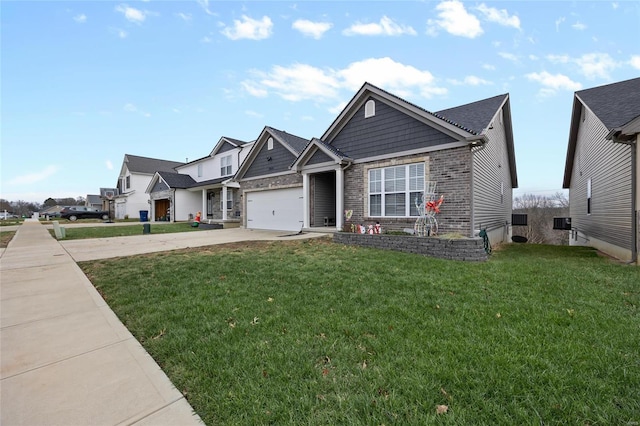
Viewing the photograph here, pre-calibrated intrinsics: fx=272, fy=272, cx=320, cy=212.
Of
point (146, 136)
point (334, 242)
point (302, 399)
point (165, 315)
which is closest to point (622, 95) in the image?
point (334, 242)

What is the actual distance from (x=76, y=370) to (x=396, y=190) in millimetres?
9654

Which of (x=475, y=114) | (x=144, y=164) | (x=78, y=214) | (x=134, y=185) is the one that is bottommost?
(x=78, y=214)

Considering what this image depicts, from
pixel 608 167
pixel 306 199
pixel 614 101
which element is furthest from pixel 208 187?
pixel 614 101

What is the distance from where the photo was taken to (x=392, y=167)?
1046cm

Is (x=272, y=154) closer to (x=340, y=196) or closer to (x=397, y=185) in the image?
(x=340, y=196)

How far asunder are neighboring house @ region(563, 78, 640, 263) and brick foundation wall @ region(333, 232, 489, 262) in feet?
12.8

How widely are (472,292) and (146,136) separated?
90.5 ft

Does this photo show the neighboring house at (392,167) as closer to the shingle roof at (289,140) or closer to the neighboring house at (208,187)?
the shingle roof at (289,140)

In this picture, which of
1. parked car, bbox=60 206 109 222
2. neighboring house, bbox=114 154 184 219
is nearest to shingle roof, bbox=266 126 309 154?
neighboring house, bbox=114 154 184 219

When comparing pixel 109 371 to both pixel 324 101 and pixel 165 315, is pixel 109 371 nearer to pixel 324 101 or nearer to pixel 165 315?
pixel 165 315

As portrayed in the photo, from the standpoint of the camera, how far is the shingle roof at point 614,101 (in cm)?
902

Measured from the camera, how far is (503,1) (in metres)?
9.59

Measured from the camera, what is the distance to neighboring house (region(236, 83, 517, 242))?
8.98 m

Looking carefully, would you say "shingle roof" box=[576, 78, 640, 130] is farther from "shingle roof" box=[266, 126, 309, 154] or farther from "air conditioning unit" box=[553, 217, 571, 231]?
"shingle roof" box=[266, 126, 309, 154]
